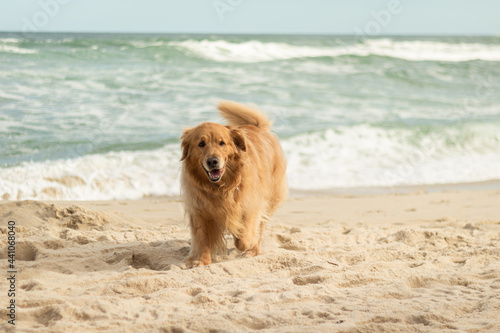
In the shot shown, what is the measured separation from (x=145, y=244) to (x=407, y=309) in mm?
2457

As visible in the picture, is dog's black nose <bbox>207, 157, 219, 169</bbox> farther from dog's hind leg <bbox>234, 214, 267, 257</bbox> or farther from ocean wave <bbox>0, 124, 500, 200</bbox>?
ocean wave <bbox>0, 124, 500, 200</bbox>

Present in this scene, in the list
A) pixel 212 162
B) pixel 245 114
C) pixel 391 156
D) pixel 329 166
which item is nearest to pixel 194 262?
pixel 212 162

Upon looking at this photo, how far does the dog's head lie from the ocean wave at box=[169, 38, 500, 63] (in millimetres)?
16767

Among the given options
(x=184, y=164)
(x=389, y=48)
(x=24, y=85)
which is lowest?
A: (x=184, y=164)

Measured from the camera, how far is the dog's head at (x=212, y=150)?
4.02m

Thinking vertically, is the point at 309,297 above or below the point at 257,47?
below

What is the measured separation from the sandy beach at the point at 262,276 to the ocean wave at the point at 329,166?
1.49 metres

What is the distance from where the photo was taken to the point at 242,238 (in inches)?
179

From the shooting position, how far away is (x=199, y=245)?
4.36 m

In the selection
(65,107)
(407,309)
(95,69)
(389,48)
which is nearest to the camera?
(407,309)

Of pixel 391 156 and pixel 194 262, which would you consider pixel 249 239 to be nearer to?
pixel 194 262

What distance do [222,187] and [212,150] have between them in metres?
0.38

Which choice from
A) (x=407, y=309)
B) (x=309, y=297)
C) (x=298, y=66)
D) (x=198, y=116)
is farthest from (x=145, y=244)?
(x=298, y=66)

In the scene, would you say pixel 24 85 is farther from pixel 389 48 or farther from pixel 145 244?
pixel 389 48
